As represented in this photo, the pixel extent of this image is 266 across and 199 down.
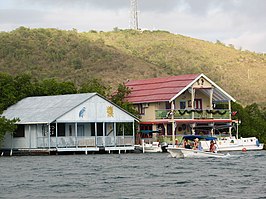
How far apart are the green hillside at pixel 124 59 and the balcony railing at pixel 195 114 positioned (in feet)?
103

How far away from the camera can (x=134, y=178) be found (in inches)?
1714

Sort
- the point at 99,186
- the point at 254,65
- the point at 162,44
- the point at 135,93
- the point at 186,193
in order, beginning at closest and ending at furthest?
the point at 186,193, the point at 99,186, the point at 135,93, the point at 254,65, the point at 162,44

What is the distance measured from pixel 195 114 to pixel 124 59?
152ft

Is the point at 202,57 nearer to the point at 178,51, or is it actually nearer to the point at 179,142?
the point at 178,51

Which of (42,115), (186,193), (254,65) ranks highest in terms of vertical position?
(254,65)

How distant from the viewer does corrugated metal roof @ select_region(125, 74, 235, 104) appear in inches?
3152

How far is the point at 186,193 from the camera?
3609cm

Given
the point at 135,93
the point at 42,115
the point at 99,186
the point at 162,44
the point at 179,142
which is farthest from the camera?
the point at 162,44

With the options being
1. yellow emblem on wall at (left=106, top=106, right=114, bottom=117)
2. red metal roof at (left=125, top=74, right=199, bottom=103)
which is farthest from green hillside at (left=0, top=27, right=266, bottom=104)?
yellow emblem on wall at (left=106, top=106, right=114, bottom=117)

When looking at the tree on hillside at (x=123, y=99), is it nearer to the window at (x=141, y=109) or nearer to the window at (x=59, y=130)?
the window at (x=141, y=109)

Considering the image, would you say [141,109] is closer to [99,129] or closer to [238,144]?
[99,129]

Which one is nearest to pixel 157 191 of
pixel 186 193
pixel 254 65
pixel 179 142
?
pixel 186 193

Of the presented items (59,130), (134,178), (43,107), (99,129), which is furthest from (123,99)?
(134,178)

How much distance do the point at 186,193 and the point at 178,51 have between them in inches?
4339
